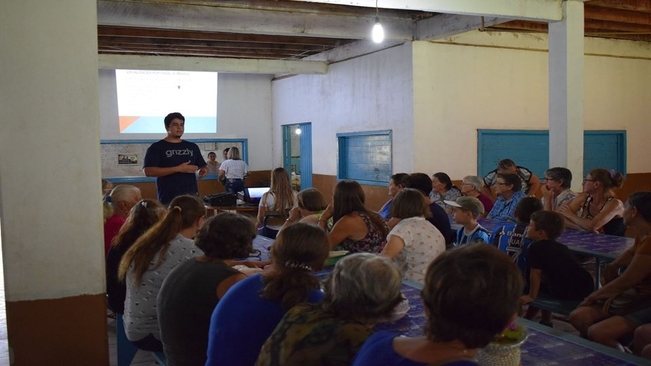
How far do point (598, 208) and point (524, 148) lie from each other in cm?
424

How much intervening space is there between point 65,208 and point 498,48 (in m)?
7.20

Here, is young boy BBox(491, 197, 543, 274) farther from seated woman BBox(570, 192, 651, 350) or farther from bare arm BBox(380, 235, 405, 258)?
bare arm BBox(380, 235, 405, 258)

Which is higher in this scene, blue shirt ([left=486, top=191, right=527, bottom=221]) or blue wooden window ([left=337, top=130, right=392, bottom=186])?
blue wooden window ([left=337, top=130, right=392, bottom=186])

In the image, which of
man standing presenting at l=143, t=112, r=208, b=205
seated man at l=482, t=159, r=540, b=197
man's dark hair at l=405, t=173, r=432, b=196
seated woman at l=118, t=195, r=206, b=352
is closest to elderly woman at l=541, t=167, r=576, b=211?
seated man at l=482, t=159, r=540, b=197

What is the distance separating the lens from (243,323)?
218 centimetres

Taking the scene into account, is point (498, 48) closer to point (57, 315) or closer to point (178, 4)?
point (178, 4)

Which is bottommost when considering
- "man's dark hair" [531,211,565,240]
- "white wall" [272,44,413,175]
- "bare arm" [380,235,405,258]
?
"bare arm" [380,235,405,258]

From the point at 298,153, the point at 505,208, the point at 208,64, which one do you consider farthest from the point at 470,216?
the point at 298,153

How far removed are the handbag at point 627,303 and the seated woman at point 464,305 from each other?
2075mm

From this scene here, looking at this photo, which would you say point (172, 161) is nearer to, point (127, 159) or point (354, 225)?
point (354, 225)

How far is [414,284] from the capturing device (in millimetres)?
3279

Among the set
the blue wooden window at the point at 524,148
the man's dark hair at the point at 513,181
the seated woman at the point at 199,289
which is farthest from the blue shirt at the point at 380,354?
the blue wooden window at the point at 524,148

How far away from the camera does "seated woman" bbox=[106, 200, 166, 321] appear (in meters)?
3.52

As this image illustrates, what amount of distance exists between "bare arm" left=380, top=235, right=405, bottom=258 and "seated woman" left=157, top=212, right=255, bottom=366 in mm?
1160
